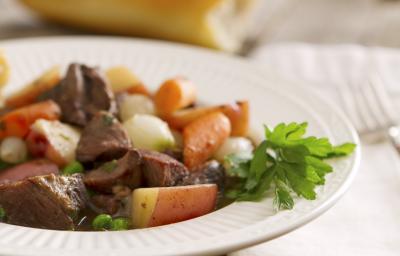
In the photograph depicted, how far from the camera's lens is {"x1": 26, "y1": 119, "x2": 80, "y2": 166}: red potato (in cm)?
319

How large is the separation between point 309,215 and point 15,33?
387 centimetres

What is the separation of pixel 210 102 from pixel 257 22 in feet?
7.62

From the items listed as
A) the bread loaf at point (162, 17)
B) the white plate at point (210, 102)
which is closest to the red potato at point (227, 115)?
the white plate at point (210, 102)

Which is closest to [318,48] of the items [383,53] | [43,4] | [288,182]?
[383,53]

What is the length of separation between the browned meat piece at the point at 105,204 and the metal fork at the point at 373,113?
162 centimetres

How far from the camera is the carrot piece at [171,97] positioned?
3496mm

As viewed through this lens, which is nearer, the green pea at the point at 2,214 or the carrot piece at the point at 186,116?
the green pea at the point at 2,214

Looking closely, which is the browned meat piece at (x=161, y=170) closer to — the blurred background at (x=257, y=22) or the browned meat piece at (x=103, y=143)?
the browned meat piece at (x=103, y=143)

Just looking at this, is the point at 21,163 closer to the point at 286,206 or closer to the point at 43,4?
the point at 286,206

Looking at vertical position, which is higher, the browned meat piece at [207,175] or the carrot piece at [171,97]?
the carrot piece at [171,97]

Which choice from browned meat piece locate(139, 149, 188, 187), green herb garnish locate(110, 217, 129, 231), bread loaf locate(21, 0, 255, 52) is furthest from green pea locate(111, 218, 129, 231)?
bread loaf locate(21, 0, 255, 52)

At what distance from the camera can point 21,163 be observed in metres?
3.27

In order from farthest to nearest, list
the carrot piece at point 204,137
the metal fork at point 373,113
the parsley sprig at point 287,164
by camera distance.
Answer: the metal fork at point 373,113, the carrot piece at point 204,137, the parsley sprig at point 287,164

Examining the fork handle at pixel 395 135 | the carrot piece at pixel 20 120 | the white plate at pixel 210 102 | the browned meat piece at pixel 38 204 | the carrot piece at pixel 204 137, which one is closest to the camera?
the white plate at pixel 210 102
